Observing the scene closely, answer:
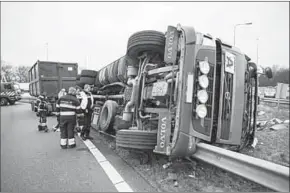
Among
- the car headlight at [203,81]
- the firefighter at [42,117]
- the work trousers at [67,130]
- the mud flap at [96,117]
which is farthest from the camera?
the firefighter at [42,117]

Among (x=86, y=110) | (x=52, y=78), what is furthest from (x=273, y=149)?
(x=52, y=78)

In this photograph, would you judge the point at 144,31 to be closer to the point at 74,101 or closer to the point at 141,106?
the point at 141,106

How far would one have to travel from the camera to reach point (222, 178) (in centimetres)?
264

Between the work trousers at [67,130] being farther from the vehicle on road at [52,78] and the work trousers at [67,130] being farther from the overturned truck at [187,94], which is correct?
the vehicle on road at [52,78]

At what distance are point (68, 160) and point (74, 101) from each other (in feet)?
5.03

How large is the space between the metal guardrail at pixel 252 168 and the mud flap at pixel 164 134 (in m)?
0.46

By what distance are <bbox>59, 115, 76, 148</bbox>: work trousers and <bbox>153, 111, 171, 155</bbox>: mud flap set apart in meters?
2.54

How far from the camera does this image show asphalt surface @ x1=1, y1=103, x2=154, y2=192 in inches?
94.6

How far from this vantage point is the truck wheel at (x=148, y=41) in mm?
3034

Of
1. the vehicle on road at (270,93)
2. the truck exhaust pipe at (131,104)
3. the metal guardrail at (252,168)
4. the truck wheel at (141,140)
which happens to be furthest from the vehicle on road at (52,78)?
the vehicle on road at (270,93)

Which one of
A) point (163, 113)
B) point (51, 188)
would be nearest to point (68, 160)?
point (51, 188)

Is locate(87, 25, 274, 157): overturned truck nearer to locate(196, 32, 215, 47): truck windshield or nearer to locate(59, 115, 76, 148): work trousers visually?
locate(196, 32, 215, 47): truck windshield

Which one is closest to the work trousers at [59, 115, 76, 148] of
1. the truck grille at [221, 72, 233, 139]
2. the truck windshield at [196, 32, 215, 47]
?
the truck grille at [221, 72, 233, 139]

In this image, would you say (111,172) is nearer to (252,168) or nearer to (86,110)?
(252,168)
